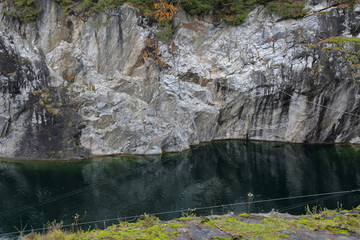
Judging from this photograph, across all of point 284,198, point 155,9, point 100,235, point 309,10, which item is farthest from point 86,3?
point 100,235

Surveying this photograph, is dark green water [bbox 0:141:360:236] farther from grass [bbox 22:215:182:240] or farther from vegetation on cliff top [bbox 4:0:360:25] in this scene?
vegetation on cliff top [bbox 4:0:360:25]

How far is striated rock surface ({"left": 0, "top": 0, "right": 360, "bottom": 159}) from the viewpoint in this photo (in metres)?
25.5

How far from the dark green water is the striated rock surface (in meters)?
2.38

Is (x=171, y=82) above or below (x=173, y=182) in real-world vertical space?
above

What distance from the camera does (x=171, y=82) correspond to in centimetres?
2902

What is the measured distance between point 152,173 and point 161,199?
207 inches

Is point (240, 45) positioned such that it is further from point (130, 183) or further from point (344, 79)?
point (130, 183)

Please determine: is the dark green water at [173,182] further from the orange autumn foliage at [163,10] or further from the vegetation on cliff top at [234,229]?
the orange autumn foliage at [163,10]

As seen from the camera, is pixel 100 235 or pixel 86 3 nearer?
pixel 100 235

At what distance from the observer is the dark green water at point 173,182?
14.6m

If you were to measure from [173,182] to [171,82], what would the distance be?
13.0 metres

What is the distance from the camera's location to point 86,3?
1141 inches

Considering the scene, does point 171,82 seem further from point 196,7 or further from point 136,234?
point 136,234

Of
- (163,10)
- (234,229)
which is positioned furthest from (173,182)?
(163,10)
